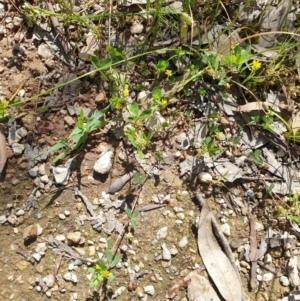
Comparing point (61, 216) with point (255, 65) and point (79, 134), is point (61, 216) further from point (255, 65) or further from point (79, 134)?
point (255, 65)

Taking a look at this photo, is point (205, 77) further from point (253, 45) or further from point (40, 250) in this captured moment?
point (40, 250)

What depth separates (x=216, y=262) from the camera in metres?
2.22

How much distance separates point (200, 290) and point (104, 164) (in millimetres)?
757

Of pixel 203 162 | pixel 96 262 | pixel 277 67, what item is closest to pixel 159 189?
pixel 203 162

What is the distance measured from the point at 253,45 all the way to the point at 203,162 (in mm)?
676

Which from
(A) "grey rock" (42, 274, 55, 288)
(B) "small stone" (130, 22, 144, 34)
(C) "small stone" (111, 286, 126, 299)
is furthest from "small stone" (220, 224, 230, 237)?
(B) "small stone" (130, 22, 144, 34)

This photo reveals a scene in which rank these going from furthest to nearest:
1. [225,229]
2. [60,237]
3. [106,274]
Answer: [225,229], [60,237], [106,274]

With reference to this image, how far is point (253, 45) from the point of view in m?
2.39

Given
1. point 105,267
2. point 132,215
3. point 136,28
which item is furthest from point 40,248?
point 136,28

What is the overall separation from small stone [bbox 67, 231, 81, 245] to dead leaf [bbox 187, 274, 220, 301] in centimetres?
58

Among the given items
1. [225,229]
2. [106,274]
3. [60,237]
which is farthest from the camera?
[225,229]

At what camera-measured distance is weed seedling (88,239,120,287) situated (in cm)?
207

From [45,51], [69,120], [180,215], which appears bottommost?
[180,215]

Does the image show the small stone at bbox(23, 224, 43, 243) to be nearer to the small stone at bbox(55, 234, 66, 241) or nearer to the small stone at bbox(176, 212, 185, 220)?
the small stone at bbox(55, 234, 66, 241)
